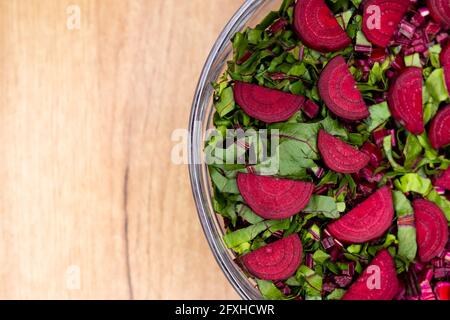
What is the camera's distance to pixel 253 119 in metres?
0.91

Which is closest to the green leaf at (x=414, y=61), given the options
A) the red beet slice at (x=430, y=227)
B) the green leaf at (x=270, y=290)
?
the red beet slice at (x=430, y=227)

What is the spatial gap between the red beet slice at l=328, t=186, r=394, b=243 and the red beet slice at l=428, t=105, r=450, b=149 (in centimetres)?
11

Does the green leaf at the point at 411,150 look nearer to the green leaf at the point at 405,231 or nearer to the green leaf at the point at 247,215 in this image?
the green leaf at the point at 405,231

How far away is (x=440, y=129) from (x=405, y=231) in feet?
0.57

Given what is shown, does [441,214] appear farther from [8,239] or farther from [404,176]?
[8,239]

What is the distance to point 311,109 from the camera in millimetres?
886

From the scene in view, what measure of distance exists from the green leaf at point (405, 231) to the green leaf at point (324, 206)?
0.10 metres

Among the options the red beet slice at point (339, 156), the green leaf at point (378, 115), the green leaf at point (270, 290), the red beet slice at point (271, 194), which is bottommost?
the green leaf at point (270, 290)

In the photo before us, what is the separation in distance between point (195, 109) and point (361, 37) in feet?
1.04

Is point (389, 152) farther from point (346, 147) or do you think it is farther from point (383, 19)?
point (383, 19)

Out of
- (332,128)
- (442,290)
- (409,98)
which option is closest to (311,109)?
(332,128)

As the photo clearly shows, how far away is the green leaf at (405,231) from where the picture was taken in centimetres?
87
